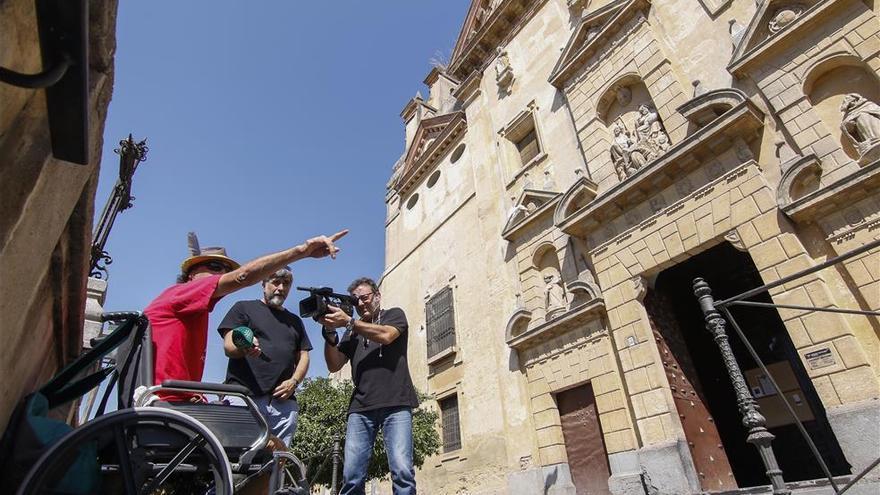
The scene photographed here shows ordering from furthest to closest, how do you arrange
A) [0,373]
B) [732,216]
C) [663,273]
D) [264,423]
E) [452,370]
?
[452,370], [663,273], [732,216], [264,423], [0,373]

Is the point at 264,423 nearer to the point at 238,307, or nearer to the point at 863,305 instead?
the point at 238,307

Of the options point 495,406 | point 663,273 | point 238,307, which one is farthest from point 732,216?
point 238,307

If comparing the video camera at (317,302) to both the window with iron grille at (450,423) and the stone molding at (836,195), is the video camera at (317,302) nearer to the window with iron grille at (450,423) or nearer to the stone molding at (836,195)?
the stone molding at (836,195)

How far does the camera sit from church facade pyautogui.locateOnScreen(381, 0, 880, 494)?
6.22 meters

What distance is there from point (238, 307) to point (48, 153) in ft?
6.34

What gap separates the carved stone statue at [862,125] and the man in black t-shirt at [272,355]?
7418 mm

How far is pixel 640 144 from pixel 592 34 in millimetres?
3599

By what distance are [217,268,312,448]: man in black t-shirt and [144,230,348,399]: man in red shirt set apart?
32cm

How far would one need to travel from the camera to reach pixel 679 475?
6.73 meters

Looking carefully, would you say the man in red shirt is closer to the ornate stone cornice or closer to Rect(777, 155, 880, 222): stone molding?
Rect(777, 155, 880, 222): stone molding

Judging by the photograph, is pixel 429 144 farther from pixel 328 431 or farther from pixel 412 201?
pixel 328 431

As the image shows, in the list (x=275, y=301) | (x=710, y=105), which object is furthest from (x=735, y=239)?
(x=275, y=301)

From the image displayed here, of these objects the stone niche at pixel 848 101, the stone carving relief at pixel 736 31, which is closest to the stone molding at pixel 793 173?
the stone niche at pixel 848 101

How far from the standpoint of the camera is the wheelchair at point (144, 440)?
6.05 feet
